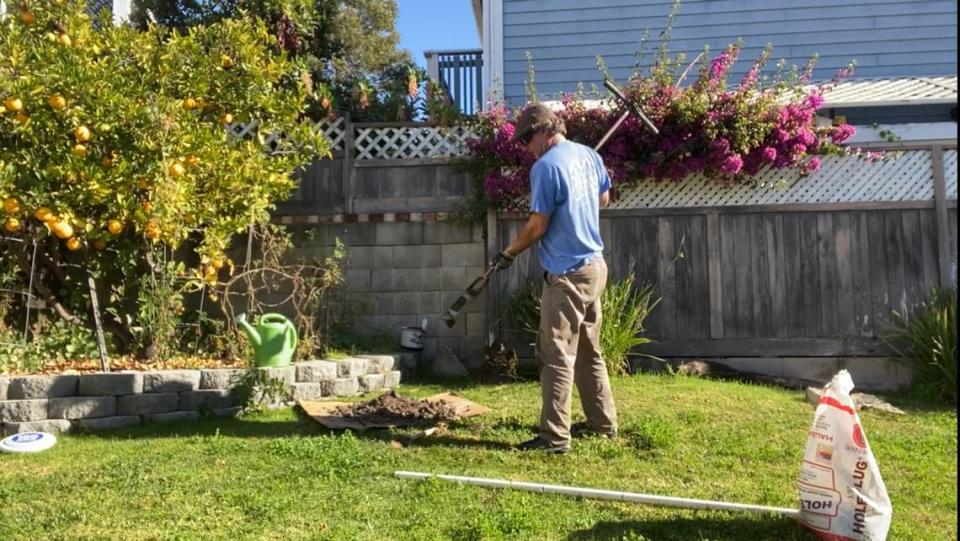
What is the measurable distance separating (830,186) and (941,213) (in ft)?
3.03

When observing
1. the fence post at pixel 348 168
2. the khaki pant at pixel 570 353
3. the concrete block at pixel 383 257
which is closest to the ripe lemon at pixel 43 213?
the fence post at pixel 348 168

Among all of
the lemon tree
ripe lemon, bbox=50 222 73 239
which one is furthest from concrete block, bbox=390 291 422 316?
ripe lemon, bbox=50 222 73 239

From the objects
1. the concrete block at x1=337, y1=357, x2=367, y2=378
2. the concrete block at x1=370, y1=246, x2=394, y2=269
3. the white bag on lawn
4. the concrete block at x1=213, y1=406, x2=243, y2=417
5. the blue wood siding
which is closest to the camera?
the white bag on lawn

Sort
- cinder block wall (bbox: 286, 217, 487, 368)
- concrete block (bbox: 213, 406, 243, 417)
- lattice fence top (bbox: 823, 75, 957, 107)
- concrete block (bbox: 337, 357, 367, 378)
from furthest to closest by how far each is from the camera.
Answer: lattice fence top (bbox: 823, 75, 957, 107)
cinder block wall (bbox: 286, 217, 487, 368)
concrete block (bbox: 337, 357, 367, 378)
concrete block (bbox: 213, 406, 243, 417)

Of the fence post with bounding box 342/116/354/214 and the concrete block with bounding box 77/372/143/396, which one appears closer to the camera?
the concrete block with bounding box 77/372/143/396

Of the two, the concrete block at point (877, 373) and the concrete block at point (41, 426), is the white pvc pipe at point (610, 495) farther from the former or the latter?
the concrete block at point (877, 373)

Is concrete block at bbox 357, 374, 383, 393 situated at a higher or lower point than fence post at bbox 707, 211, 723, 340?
lower

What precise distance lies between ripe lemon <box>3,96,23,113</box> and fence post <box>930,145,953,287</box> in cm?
714

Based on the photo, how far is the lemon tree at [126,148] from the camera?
5465mm

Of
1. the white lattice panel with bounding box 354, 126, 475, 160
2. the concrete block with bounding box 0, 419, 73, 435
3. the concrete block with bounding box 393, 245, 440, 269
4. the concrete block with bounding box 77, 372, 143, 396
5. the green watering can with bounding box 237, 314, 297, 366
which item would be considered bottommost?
the concrete block with bounding box 0, 419, 73, 435

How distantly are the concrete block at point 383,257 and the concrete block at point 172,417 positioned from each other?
2.57 metres

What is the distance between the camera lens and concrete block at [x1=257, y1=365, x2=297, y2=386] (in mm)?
5256

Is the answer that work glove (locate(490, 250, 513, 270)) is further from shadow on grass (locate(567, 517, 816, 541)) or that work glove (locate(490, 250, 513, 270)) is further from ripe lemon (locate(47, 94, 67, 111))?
ripe lemon (locate(47, 94, 67, 111))

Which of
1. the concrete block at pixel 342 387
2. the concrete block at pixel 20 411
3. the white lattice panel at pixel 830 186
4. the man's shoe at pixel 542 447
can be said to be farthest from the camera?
the white lattice panel at pixel 830 186
